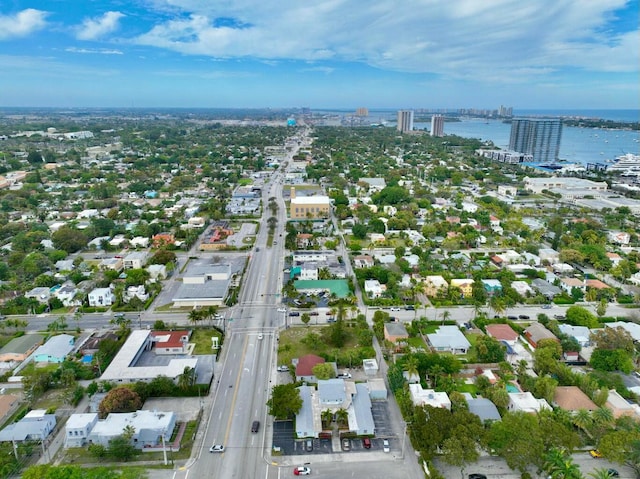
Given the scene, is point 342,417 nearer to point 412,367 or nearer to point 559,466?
point 412,367

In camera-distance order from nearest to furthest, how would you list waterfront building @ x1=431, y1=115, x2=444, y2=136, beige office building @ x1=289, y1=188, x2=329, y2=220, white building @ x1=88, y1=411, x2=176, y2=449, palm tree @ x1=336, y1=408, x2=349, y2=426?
white building @ x1=88, y1=411, x2=176, y2=449, palm tree @ x1=336, y1=408, x2=349, y2=426, beige office building @ x1=289, y1=188, x2=329, y2=220, waterfront building @ x1=431, y1=115, x2=444, y2=136

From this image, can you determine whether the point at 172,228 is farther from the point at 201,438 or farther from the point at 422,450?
the point at 422,450

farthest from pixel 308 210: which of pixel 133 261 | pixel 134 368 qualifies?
pixel 134 368

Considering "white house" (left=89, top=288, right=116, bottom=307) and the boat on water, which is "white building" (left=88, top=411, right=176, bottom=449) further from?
the boat on water

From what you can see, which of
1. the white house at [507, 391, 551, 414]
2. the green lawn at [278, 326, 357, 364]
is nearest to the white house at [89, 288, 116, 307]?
the green lawn at [278, 326, 357, 364]

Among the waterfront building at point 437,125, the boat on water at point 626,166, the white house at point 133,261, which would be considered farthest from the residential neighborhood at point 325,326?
the waterfront building at point 437,125
